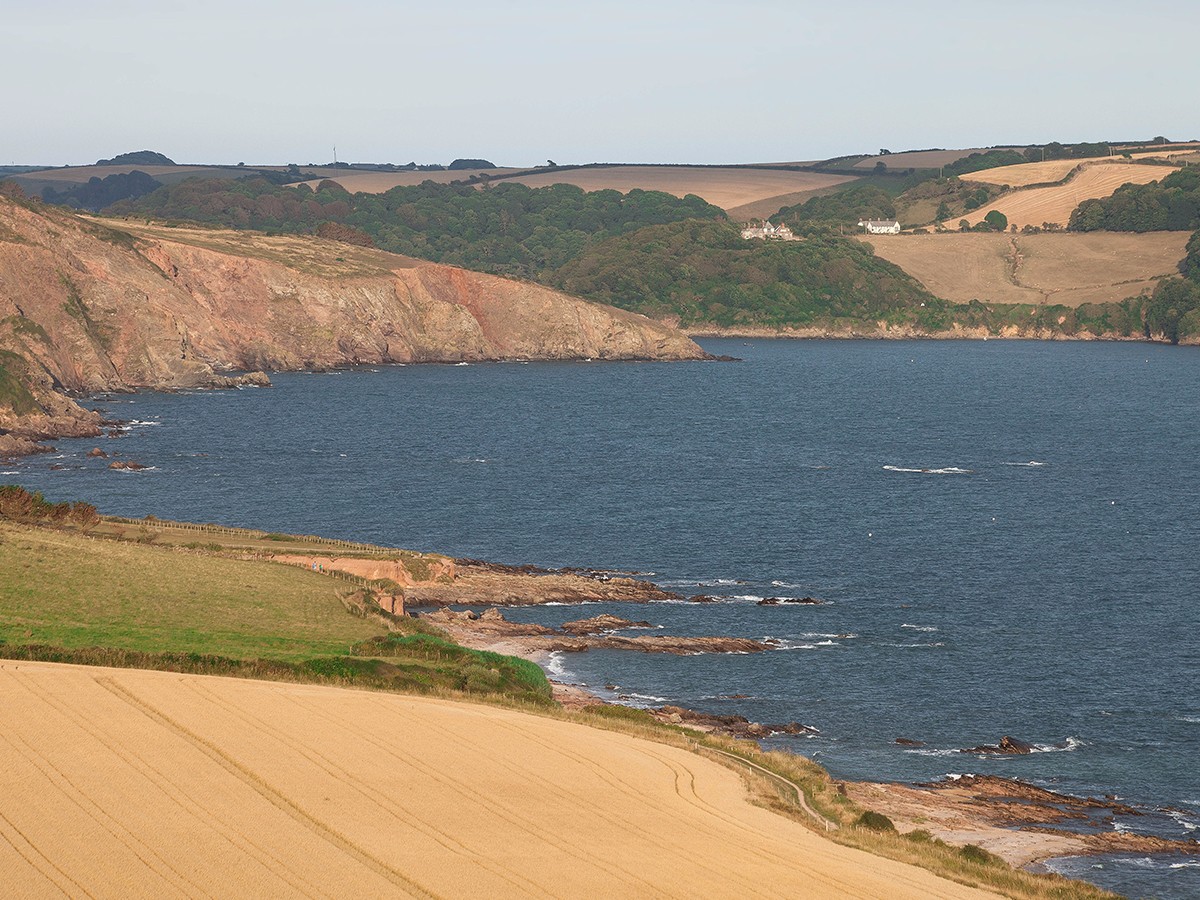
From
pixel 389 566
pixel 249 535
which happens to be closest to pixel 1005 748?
pixel 389 566

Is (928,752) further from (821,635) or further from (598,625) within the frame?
(598,625)

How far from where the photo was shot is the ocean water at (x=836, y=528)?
6969cm

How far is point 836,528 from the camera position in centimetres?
11531

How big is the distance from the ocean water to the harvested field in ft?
50.0

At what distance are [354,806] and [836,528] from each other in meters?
77.2

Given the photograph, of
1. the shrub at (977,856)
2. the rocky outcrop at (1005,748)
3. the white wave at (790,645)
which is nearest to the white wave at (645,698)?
the white wave at (790,645)

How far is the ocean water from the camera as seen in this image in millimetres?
69688

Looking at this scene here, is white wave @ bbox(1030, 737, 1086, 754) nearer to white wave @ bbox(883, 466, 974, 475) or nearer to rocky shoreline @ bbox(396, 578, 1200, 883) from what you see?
rocky shoreline @ bbox(396, 578, 1200, 883)

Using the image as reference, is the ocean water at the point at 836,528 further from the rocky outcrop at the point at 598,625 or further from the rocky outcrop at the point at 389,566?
the rocky outcrop at the point at 389,566

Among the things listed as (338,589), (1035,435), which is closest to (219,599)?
(338,589)

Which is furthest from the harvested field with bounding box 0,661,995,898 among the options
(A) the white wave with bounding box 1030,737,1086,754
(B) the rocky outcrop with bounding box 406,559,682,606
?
(B) the rocky outcrop with bounding box 406,559,682,606

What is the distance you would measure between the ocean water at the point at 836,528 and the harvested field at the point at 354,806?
15.3 m

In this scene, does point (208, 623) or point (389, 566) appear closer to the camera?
point (208, 623)

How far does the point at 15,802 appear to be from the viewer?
129ft
